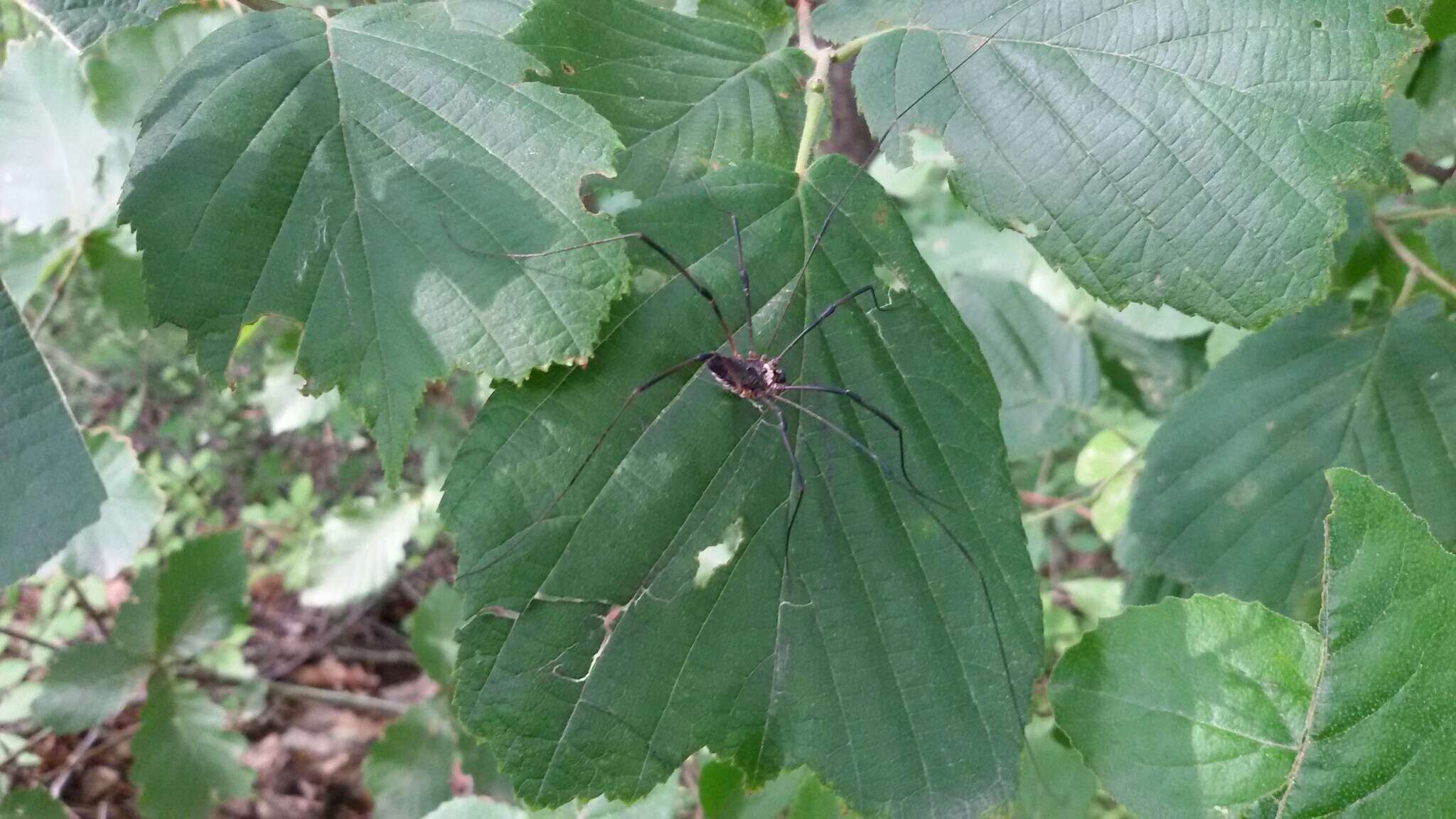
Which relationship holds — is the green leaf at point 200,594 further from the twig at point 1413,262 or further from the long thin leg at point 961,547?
the twig at point 1413,262

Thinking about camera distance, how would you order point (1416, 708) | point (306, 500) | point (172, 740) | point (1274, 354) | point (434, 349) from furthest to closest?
point (306, 500) < point (172, 740) < point (1274, 354) < point (434, 349) < point (1416, 708)

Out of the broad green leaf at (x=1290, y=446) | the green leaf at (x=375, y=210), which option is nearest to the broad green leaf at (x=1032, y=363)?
the broad green leaf at (x=1290, y=446)

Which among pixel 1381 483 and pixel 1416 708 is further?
pixel 1381 483

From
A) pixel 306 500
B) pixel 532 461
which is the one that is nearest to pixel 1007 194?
pixel 532 461

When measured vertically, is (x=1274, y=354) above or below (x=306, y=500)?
above

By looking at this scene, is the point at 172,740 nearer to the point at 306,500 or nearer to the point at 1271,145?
the point at 306,500

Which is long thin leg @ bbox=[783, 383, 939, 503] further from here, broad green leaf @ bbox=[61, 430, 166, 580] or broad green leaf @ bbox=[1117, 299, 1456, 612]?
broad green leaf @ bbox=[61, 430, 166, 580]

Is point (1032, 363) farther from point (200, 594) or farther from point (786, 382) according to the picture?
point (200, 594)

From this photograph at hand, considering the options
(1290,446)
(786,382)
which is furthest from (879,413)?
(1290,446)
